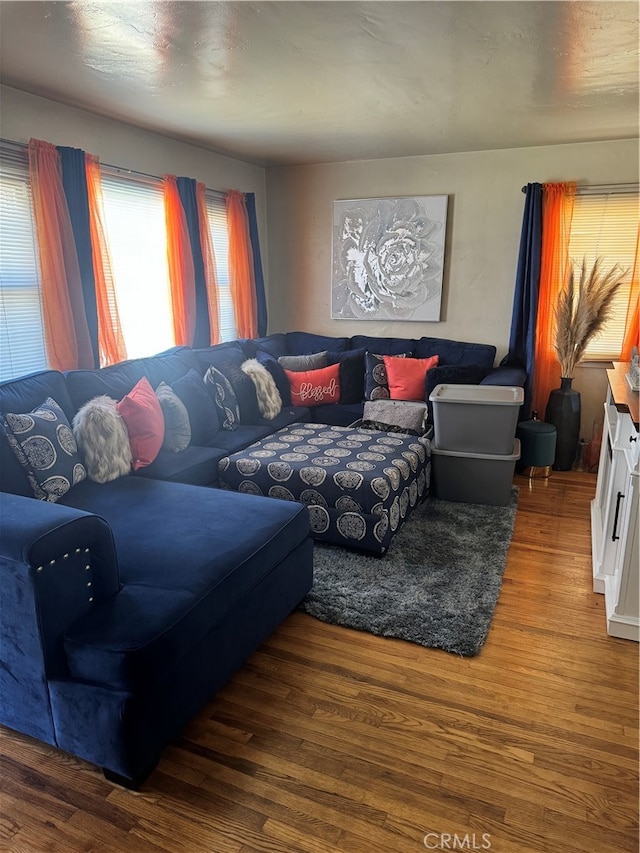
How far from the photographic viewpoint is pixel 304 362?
4457mm

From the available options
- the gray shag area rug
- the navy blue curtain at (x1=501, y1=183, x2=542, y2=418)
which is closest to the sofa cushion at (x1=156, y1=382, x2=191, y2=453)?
the gray shag area rug

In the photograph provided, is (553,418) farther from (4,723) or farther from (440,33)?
(4,723)

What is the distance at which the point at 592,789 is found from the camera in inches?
63.1

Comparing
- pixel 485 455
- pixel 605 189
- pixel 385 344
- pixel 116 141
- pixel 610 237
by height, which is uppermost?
pixel 116 141

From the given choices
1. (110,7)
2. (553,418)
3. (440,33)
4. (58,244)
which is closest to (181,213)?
(58,244)

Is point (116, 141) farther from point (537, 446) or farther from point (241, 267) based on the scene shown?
point (537, 446)

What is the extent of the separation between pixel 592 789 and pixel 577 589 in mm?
1131

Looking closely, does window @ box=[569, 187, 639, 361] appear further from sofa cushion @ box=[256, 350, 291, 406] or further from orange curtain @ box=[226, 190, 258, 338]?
orange curtain @ box=[226, 190, 258, 338]

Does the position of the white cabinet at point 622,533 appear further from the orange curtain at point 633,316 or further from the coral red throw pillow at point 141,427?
the coral red throw pillow at point 141,427

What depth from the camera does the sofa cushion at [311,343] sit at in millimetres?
4801

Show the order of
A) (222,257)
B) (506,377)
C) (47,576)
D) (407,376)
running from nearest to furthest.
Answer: (47,576) → (506,377) → (407,376) → (222,257)

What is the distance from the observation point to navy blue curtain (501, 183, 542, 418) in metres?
4.16

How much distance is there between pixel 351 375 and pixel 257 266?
4.34ft

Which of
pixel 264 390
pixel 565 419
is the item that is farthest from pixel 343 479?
pixel 565 419
